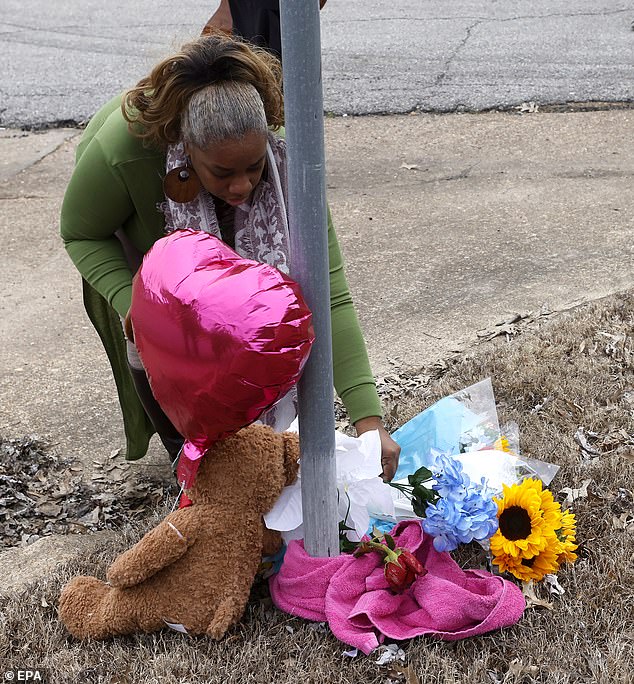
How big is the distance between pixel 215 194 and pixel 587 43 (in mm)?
7128

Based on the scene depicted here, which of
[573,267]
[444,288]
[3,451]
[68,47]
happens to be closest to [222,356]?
[3,451]

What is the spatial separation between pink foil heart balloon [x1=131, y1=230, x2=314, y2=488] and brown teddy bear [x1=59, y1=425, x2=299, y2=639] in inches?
7.2

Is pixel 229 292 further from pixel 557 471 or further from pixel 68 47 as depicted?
pixel 68 47

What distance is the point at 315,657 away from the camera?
7.12 ft

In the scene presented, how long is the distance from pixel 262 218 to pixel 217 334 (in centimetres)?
74

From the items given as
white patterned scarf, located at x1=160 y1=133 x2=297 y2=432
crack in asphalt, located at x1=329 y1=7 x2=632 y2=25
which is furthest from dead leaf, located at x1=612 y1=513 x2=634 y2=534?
crack in asphalt, located at x1=329 y1=7 x2=632 y2=25

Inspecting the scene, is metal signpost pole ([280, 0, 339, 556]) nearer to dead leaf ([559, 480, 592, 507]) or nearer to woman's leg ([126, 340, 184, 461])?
woman's leg ([126, 340, 184, 461])

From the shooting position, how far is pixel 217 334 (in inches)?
74.4

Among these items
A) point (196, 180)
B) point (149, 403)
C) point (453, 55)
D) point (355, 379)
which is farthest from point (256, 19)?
point (453, 55)

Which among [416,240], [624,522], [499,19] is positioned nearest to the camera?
A: [624,522]

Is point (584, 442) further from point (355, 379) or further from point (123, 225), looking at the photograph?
point (123, 225)

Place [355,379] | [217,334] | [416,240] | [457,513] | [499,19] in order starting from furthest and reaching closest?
[499,19] < [416,240] < [355,379] < [457,513] < [217,334]

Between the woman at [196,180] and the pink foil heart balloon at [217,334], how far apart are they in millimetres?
318

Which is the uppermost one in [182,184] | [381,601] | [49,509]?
[182,184]
